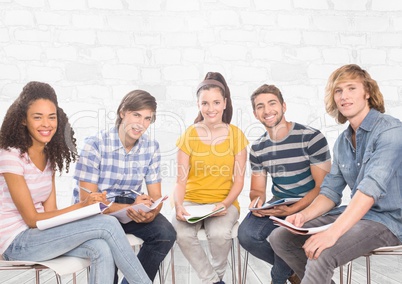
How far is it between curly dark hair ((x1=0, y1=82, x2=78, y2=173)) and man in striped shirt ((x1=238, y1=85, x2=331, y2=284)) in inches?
36.0

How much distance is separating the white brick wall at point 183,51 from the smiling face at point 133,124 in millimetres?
1293

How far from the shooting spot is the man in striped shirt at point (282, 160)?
2109 mm

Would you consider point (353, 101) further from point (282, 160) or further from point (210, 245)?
point (210, 245)

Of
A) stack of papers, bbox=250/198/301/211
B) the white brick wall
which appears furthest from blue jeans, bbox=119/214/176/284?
the white brick wall

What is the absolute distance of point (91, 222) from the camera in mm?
1620

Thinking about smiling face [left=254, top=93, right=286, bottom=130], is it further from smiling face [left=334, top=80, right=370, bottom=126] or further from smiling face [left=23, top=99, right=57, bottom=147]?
smiling face [left=23, top=99, right=57, bottom=147]

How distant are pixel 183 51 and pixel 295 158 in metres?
1.60

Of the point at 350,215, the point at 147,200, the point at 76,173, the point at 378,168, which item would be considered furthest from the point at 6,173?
the point at 378,168

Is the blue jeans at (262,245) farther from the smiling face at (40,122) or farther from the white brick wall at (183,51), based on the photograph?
the white brick wall at (183,51)

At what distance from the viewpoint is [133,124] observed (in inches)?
83.1

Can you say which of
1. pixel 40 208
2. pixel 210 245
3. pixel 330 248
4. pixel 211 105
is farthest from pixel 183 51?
pixel 330 248

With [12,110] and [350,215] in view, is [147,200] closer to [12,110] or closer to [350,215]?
[12,110]

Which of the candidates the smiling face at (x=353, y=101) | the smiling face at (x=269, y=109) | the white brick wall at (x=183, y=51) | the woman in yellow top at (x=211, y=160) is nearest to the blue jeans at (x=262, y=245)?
the woman in yellow top at (x=211, y=160)

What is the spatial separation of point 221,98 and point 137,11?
152 cm
